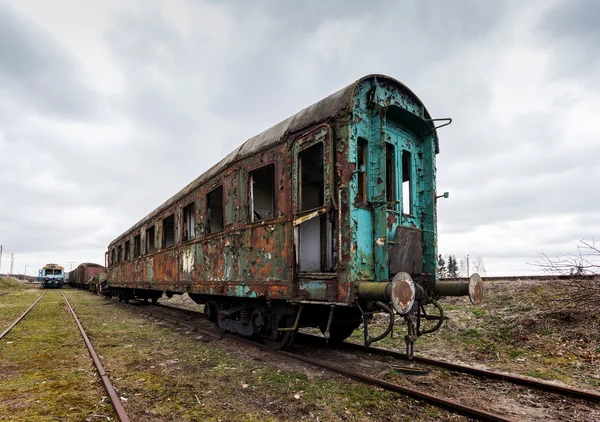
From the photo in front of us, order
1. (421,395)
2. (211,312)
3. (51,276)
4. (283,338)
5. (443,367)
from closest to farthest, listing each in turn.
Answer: (421,395), (443,367), (283,338), (211,312), (51,276)

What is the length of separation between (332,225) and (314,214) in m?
0.39

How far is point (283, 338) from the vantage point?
595 cm

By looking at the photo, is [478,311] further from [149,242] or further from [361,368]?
[149,242]

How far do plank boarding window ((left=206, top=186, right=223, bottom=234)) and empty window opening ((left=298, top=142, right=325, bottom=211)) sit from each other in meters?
1.97

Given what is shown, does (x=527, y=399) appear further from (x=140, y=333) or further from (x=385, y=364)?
(x=140, y=333)

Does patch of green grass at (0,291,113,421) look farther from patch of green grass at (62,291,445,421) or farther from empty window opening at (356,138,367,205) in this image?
empty window opening at (356,138,367,205)

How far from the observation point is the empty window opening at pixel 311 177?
257 inches

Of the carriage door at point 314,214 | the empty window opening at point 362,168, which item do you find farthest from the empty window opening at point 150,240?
the empty window opening at point 362,168

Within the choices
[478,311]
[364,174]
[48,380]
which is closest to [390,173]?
[364,174]

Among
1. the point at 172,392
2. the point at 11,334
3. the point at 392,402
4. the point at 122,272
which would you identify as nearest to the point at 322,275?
the point at 392,402

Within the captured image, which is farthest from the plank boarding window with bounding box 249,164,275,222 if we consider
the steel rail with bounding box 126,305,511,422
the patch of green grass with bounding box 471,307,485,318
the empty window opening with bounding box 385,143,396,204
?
the patch of green grass with bounding box 471,307,485,318

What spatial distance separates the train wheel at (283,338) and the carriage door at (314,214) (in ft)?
2.72

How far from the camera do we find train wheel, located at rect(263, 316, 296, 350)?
5708 mm

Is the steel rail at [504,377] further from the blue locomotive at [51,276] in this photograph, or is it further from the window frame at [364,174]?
the blue locomotive at [51,276]
